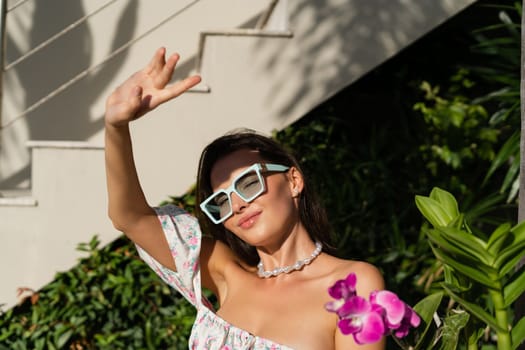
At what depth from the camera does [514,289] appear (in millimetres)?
1719

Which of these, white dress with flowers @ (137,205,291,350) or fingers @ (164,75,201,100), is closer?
fingers @ (164,75,201,100)

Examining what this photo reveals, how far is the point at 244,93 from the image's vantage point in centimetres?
353

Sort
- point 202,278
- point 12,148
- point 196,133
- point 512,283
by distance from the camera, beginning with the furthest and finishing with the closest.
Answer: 1. point 12,148
2. point 196,133
3. point 202,278
4. point 512,283

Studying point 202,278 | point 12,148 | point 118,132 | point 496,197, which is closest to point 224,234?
point 202,278

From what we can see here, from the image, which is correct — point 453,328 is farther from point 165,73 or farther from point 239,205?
point 165,73

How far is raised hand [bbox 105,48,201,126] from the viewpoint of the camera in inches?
78.6

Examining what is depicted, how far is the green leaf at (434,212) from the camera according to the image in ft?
5.86

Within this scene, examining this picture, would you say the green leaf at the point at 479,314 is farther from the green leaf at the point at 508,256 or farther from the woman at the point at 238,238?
the woman at the point at 238,238

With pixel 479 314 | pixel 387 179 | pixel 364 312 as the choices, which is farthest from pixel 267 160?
pixel 387 179

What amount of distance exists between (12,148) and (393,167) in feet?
6.35

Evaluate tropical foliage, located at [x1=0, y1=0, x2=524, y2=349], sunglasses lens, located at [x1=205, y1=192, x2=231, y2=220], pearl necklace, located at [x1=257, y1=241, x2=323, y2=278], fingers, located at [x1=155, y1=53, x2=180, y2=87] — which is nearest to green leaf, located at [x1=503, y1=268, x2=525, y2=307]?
pearl necklace, located at [x1=257, y1=241, x2=323, y2=278]

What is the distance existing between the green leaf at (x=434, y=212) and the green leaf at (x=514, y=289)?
18cm

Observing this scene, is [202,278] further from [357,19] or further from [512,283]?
[357,19]

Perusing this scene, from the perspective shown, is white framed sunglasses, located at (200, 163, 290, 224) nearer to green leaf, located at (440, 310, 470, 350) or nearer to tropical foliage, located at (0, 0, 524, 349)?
green leaf, located at (440, 310, 470, 350)
